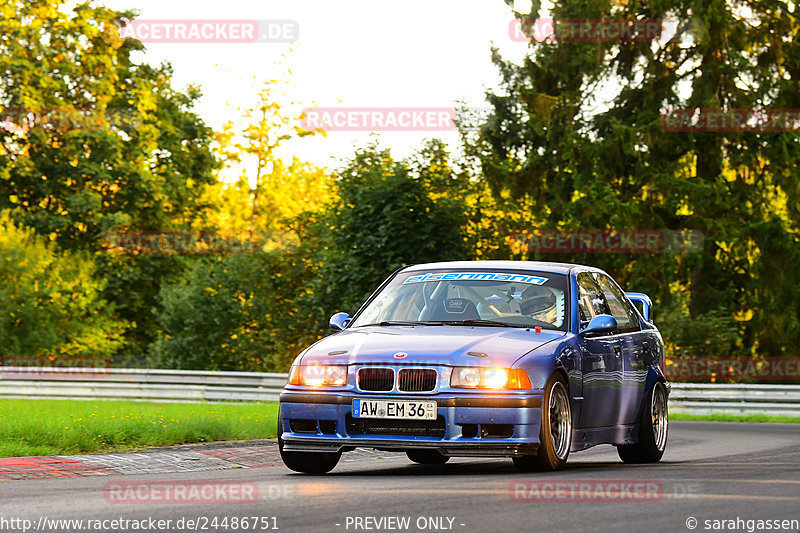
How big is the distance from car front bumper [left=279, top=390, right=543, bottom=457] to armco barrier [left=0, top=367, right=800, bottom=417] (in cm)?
1842

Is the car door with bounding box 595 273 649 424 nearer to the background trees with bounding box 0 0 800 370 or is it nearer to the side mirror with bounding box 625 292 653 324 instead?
the side mirror with bounding box 625 292 653 324

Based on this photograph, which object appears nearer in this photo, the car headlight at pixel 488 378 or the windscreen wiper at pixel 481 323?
the car headlight at pixel 488 378

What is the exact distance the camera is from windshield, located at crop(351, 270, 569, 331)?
10.9 metres

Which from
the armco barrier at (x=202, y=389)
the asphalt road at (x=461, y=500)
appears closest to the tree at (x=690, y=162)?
the armco barrier at (x=202, y=389)

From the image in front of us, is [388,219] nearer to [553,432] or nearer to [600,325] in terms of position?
[600,325]

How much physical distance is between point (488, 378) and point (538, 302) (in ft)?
5.13

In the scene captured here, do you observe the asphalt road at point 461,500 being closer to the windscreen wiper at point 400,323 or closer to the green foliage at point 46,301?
the windscreen wiper at point 400,323

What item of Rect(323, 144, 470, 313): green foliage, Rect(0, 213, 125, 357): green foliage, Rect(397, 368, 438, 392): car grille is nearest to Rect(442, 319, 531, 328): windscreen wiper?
Rect(397, 368, 438, 392): car grille

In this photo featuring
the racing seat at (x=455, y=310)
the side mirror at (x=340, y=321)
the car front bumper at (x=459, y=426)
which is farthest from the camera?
the side mirror at (x=340, y=321)

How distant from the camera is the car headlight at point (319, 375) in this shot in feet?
32.7

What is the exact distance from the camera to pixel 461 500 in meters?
7.98

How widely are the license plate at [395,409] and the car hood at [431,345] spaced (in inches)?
11.9

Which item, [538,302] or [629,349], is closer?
[538,302]

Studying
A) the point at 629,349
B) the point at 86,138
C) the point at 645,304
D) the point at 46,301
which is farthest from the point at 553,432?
the point at 86,138
